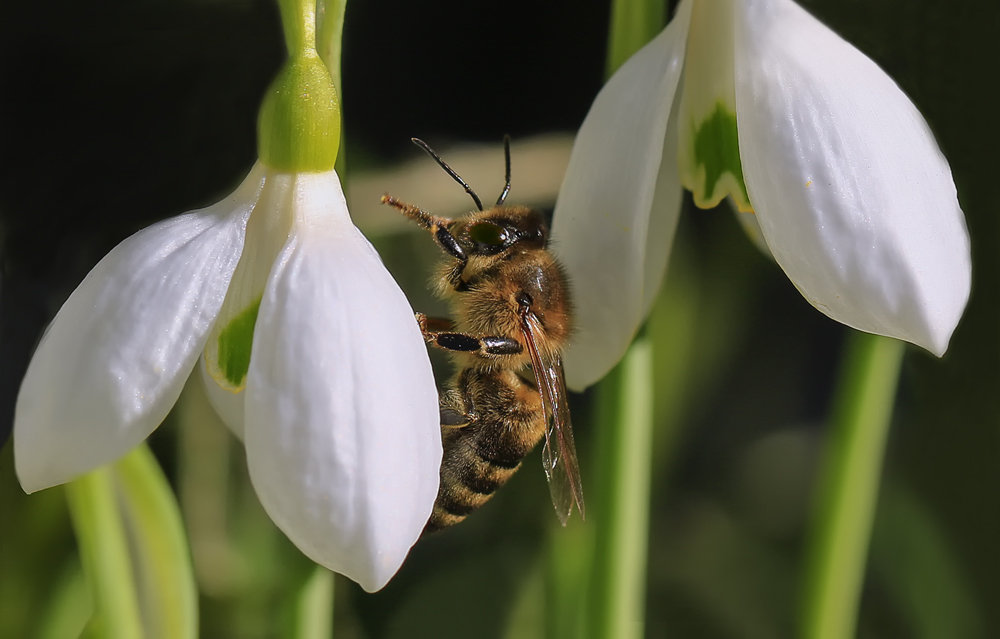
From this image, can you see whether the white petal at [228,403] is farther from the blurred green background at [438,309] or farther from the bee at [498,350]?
the blurred green background at [438,309]

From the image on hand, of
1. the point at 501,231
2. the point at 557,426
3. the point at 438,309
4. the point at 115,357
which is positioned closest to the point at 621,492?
the point at 557,426

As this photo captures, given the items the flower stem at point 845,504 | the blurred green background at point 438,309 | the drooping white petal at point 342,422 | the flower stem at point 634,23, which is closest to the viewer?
the drooping white petal at point 342,422

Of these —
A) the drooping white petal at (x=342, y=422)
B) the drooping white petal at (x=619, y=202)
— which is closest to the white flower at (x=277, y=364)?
the drooping white petal at (x=342, y=422)

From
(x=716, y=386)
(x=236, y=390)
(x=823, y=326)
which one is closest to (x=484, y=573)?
(x=716, y=386)

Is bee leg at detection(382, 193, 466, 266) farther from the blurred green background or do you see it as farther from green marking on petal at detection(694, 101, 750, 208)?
the blurred green background


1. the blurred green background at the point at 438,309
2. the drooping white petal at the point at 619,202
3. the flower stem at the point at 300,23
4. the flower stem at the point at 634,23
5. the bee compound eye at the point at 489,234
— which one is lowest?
the blurred green background at the point at 438,309

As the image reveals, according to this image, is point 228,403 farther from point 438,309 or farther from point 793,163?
point 438,309
